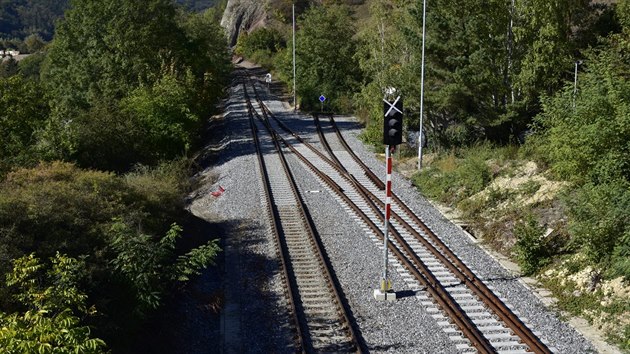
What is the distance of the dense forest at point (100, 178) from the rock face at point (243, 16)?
5659cm

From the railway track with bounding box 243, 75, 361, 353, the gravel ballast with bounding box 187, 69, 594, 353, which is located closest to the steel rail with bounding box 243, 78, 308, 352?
the railway track with bounding box 243, 75, 361, 353

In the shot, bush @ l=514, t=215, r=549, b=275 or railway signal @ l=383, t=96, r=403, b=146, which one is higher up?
railway signal @ l=383, t=96, r=403, b=146

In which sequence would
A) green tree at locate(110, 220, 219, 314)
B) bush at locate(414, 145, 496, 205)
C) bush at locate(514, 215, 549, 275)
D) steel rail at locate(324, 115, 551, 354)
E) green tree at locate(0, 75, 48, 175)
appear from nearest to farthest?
steel rail at locate(324, 115, 551, 354)
green tree at locate(110, 220, 219, 314)
bush at locate(514, 215, 549, 275)
bush at locate(414, 145, 496, 205)
green tree at locate(0, 75, 48, 175)

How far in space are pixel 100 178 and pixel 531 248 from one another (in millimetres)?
11420

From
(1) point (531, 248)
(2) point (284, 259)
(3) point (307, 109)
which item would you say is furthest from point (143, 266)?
(3) point (307, 109)

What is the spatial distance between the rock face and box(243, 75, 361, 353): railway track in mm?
92987

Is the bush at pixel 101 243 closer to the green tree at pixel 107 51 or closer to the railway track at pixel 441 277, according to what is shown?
the railway track at pixel 441 277

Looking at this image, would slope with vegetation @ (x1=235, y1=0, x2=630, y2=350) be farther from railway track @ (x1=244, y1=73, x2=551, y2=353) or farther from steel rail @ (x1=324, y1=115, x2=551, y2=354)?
railway track @ (x1=244, y1=73, x2=551, y2=353)

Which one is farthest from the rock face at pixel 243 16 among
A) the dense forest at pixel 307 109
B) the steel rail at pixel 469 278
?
the steel rail at pixel 469 278

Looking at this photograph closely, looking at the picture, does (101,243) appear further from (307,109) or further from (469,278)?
(307,109)

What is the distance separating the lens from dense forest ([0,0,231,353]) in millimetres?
10031

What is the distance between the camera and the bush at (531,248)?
14.6 meters

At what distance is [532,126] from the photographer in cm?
2009

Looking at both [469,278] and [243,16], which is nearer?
[469,278]
